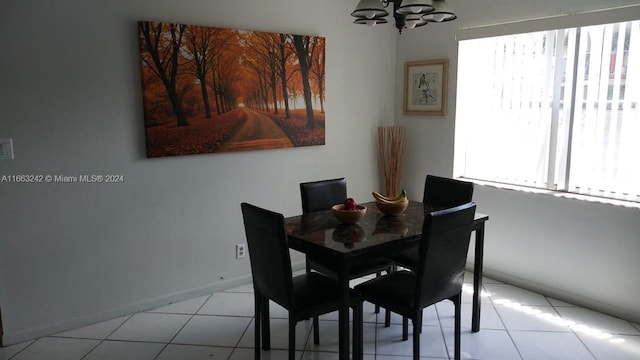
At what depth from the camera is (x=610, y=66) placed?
9.91ft

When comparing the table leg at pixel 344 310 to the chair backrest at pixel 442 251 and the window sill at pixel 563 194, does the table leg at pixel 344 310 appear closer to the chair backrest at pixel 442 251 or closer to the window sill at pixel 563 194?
the chair backrest at pixel 442 251

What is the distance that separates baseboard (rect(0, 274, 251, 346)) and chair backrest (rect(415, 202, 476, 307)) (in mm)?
1800

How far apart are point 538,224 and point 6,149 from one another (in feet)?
11.7

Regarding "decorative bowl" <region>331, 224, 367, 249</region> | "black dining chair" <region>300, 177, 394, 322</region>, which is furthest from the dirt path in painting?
"decorative bowl" <region>331, 224, 367, 249</region>

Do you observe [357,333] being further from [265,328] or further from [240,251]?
[240,251]

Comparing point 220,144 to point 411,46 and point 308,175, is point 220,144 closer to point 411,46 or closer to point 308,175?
point 308,175

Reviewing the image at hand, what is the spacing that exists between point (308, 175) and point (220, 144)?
0.85 m

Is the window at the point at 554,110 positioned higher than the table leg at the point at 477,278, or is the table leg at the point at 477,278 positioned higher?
the window at the point at 554,110

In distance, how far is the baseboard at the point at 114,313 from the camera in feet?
9.21

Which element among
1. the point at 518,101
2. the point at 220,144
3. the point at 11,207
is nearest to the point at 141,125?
the point at 220,144

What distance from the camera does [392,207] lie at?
8.89ft

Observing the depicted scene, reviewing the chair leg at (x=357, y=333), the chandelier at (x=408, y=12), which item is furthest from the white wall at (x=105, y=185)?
the chair leg at (x=357, y=333)

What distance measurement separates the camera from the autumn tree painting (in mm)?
3076

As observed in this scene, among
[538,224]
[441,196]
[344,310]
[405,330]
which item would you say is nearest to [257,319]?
[344,310]
